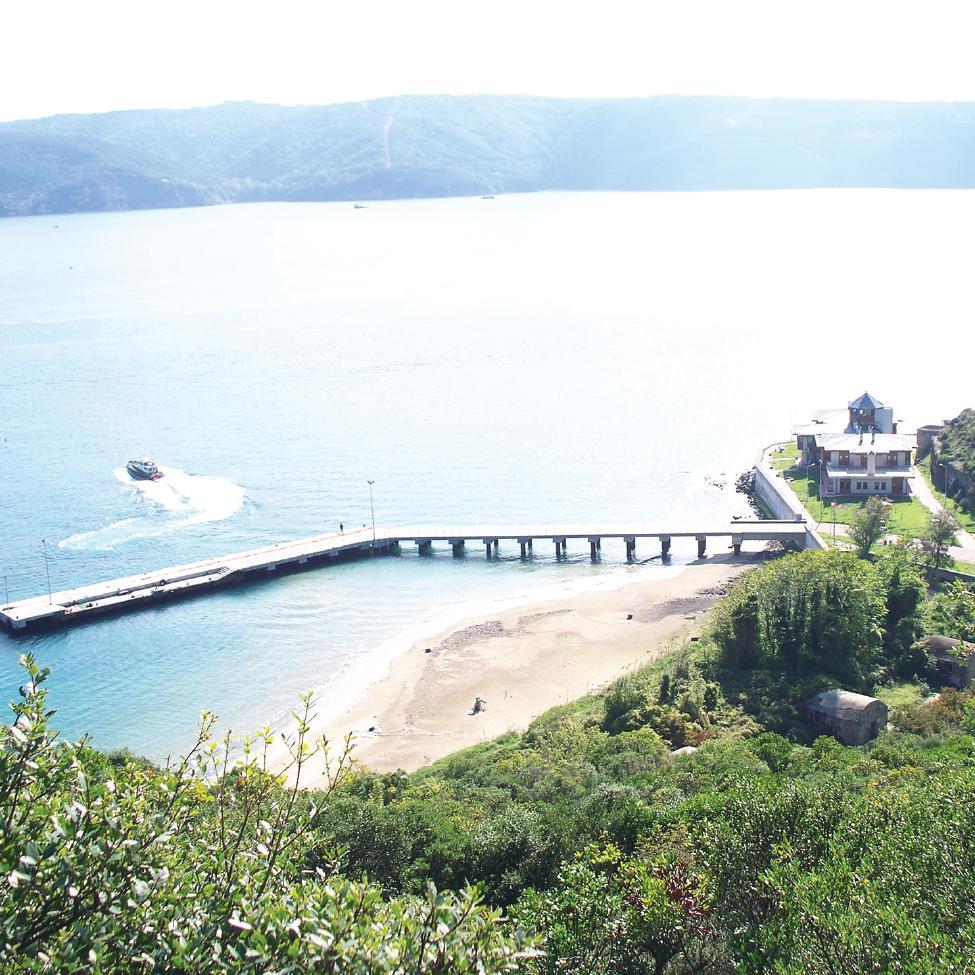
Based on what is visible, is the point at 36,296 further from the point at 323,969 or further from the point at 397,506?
the point at 323,969

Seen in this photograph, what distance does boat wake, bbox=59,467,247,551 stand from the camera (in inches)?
2950

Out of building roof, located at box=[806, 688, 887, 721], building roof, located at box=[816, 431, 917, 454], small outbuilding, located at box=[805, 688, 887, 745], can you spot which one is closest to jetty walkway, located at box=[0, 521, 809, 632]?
building roof, located at box=[816, 431, 917, 454]

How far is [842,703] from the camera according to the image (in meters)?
39.6

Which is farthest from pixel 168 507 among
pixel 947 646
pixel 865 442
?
pixel 947 646

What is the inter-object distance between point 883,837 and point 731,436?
77509mm

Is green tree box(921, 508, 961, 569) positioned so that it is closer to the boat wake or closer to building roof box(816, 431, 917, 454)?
building roof box(816, 431, 917, 454)

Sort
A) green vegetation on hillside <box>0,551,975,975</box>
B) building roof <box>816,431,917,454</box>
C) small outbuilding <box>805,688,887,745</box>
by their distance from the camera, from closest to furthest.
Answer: green vegetation on hillside <box>0,551,975,975</box> → small outbuilding <box>805,688,887,745</box> → building roof <box>816,431,917,454</box>

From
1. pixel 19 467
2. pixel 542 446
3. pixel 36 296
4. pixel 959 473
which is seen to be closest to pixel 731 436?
pixel 542 446

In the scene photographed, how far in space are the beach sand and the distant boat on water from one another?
1346 inches

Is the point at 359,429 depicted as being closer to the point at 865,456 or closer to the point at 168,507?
the point at 168,507

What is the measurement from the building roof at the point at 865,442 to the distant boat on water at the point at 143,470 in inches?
1916

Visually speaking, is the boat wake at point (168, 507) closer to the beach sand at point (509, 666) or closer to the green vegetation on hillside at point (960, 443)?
the beach sand at point (509, 666)

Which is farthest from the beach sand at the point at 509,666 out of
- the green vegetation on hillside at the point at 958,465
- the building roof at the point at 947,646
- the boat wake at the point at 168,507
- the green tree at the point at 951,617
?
the boat wake at the point at 168,507

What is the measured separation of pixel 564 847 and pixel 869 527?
1582 inches
